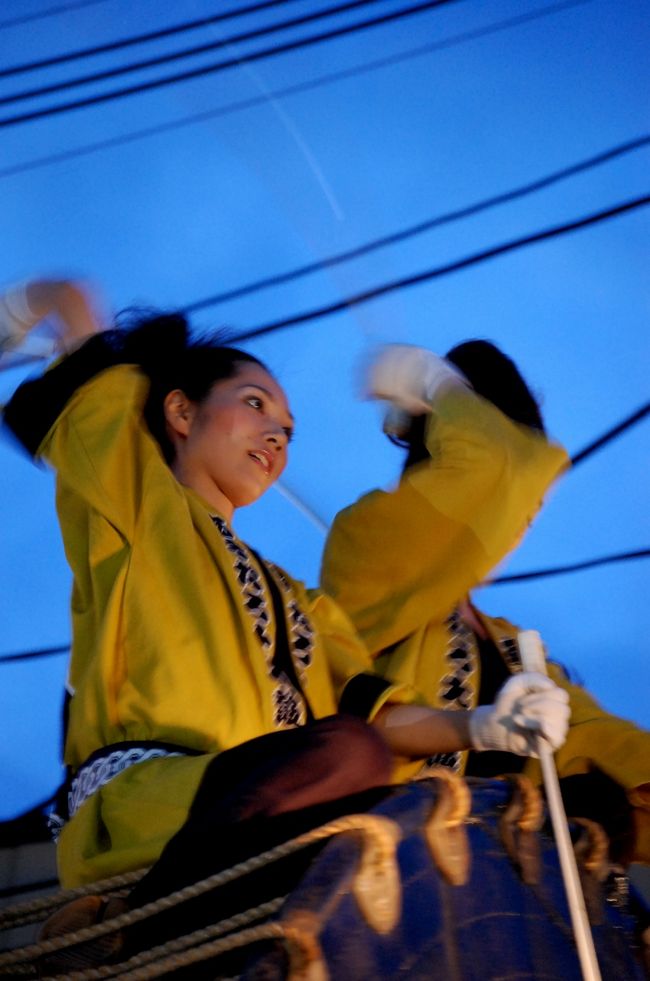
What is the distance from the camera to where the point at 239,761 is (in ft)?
3.15

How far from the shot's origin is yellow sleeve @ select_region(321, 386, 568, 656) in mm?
1534

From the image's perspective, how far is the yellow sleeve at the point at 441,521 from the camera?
1.53m

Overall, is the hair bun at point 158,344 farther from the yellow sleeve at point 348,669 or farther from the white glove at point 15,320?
the yellow sleeve at point 348,669

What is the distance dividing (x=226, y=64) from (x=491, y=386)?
29.4 inches

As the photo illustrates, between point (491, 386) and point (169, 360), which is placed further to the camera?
point (491, 386)

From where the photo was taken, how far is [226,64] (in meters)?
2.11

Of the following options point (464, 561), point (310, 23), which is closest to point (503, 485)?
point (464, 561)

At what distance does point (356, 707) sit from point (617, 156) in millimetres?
1238

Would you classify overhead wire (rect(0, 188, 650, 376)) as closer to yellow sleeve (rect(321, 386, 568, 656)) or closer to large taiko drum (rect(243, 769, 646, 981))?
yellow sleeve (rect(321, 386, 568, 656))

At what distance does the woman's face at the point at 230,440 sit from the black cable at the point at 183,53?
2.75 feet

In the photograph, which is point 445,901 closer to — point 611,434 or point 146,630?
point 146,630

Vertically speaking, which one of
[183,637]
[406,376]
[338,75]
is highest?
[338,75]

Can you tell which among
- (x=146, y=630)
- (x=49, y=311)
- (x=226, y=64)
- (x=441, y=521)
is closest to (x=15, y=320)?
(x=49, y=311)

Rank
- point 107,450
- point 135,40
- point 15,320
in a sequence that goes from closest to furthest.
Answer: point 107,450 < point 15,320 < point 135,40
